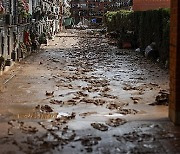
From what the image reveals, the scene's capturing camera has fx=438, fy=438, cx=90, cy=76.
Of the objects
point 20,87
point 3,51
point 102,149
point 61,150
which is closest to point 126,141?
point 102,149

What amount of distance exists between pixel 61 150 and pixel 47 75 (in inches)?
342

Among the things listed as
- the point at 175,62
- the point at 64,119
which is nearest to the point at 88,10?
the point at 64,119

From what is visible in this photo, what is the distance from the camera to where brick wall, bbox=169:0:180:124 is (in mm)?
7660

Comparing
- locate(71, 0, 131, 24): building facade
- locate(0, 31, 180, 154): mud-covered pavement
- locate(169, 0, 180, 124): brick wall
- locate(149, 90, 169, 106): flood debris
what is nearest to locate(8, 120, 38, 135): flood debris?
locate(0, 31, 180, 154): mud-covered pavement

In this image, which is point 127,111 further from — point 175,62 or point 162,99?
point 175,62

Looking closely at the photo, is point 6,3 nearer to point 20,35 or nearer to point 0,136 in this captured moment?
point 20,35

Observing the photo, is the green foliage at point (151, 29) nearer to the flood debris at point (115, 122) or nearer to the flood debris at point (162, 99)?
the flood debris at point (162, 99)

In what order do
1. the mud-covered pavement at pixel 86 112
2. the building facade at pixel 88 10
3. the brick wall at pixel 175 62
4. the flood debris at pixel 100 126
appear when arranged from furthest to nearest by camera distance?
1. the building facade at pixel 88 10
2. the brick wall at pixel 175 62
3. the flood debris at pixel 100 126
4. the mud-covered pavement at pixel 86 112

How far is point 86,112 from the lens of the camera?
29.1 feet

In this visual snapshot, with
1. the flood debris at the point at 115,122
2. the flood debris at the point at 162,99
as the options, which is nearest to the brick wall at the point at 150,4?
the flood debris at the point at 162,99

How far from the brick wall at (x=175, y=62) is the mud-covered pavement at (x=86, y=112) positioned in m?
0.32

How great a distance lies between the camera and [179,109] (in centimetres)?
777

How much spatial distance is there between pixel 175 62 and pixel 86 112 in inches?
85.0

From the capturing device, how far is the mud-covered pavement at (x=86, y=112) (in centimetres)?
648
